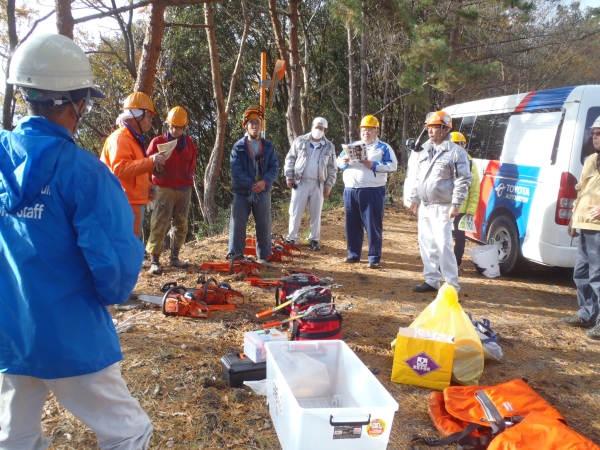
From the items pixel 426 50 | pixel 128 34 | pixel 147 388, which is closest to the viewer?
pixel 147 388

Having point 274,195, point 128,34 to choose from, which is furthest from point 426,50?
point 274,195

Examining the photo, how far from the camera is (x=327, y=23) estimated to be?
20750mm

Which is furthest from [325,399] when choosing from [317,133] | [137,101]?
[317,133]

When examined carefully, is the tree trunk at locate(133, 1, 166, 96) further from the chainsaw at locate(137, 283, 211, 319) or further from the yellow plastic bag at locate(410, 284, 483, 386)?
the yellow plastic bag at locate(410, 284, 483, 386)

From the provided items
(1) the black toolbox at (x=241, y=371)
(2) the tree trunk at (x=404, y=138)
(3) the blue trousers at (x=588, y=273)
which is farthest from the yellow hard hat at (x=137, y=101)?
(2) the tree trunk at (x=404, y=138)

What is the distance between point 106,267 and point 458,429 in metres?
2.18

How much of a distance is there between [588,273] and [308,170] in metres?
3.91

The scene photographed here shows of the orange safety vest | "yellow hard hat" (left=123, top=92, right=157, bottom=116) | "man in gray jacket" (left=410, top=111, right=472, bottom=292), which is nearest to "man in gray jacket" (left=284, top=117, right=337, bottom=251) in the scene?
"man in gray jacket" (left=410, top=111, right=472, bottom=292)

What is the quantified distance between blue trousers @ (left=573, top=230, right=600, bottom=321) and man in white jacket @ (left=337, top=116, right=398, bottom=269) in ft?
7.90

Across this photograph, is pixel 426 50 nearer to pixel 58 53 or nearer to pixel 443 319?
pixel 443 319

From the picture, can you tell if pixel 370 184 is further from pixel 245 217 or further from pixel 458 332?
pixel 458 332

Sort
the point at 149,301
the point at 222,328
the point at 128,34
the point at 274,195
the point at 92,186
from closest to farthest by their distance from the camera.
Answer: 1. the point at 92,186
2. the point at 222,328
3. the point at 149,301
4. the point at 128,34
5. the point at 274,195

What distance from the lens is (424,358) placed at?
3199 millimetres

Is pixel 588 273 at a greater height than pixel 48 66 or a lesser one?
lesser
